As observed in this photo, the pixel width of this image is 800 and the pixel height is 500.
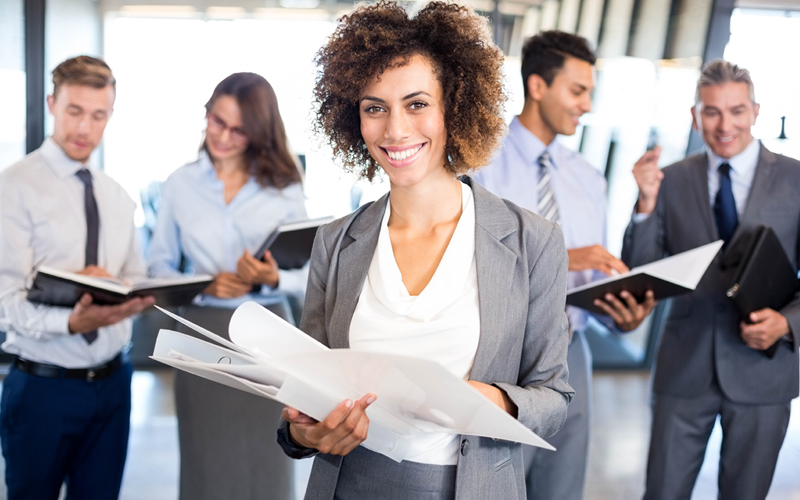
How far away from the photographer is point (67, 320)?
240 centimetres

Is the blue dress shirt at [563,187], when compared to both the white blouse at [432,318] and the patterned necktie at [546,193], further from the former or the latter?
the white blouse at [432,318]

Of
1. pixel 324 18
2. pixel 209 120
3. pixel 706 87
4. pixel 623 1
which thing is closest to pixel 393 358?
pixel 209 120

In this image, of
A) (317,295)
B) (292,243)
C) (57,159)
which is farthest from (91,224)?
(317,295)

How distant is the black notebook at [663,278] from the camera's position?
2260 millimetres

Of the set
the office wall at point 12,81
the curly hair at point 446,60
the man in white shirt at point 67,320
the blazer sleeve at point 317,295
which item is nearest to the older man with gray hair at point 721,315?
the curly hair at point 446,60

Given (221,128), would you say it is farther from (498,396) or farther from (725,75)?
(725,75)

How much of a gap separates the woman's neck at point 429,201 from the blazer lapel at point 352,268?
7 cm

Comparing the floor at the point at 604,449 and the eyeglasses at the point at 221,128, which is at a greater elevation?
the eyeglasses at the point at 221,128

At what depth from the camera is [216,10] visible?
5.19 metres

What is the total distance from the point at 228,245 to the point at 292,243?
344 millimetres

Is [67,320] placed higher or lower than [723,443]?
higher

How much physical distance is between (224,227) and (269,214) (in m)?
0.19

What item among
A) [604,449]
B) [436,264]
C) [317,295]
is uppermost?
[436,264]

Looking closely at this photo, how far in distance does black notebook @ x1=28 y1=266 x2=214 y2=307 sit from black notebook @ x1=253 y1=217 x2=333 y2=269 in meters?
0.31
